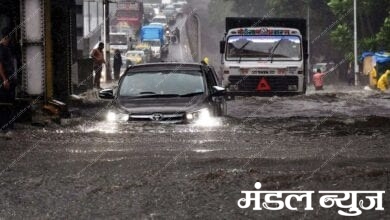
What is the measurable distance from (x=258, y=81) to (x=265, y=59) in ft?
2.50

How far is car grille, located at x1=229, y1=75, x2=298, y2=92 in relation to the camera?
24906 mm

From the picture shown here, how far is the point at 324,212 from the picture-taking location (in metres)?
6.95

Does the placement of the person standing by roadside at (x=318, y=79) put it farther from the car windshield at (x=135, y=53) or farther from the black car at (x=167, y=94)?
the black car at (x=167, y=94)

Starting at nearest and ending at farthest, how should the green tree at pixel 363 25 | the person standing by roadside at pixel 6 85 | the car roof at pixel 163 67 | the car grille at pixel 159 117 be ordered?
the car grille at pixel 159 117 → the person standing by roadside at pixel 6 85 → the car roof at pixel 163 67 → the green tree at pixel 363 25

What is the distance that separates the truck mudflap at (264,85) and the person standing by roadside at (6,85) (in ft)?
39.8

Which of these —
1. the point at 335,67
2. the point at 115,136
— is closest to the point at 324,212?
the point at 115,136

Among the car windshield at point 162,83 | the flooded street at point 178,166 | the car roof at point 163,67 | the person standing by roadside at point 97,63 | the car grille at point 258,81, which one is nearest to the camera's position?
the flooded street at point 178,166

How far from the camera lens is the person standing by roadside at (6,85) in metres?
13.3

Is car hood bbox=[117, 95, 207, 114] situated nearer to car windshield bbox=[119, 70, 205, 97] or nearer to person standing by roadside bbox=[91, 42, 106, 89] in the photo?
car windshield bbox=[119, 70, 205, 97]

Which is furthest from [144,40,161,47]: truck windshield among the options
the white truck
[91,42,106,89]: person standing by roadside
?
the white truck

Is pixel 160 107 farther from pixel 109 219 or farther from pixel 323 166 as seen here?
pixel 109 219

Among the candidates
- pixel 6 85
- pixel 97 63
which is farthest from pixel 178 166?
pixel 97 63

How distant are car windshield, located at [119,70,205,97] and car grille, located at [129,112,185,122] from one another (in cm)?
73

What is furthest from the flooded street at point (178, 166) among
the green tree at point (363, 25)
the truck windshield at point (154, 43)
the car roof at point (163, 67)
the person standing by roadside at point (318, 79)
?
the truck windshield at point (154, 43)
